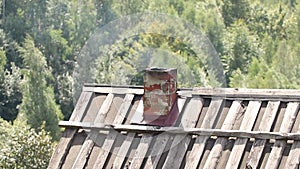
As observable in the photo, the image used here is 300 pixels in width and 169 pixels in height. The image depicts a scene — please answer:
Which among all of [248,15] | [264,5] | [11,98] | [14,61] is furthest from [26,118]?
[264,5]

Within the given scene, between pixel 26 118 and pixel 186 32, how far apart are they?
3592cm

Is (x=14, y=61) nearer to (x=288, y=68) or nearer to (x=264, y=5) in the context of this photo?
(x=288, y=68)

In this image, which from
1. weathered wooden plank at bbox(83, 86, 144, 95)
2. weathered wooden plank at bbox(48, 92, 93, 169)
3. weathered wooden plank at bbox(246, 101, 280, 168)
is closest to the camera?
weathered wooden plank at bbox(246, 101, 280, 168)

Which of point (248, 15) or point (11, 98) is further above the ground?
point (248, 15)

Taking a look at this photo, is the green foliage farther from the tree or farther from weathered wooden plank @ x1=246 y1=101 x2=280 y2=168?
weathered wooden plank @ x1=246 y1=101 x2=280 y2=168

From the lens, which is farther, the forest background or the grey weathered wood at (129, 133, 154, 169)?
the forest background

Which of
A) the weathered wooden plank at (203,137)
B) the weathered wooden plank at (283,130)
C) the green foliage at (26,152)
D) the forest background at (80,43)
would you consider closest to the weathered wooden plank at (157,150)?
the weathered wooden plank at (203,137)

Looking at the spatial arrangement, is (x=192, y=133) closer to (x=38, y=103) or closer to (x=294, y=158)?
(x=294, y=158)

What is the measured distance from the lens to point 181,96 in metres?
7.92

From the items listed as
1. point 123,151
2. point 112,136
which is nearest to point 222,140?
point 123,151

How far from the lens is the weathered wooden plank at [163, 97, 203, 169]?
7504 mm

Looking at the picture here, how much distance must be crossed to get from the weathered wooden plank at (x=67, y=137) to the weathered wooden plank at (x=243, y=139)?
5.20 feet

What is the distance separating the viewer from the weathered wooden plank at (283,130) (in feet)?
23.4

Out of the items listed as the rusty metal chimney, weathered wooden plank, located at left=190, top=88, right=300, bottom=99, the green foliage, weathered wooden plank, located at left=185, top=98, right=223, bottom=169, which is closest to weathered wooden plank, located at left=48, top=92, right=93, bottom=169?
the rusty metal chimney
